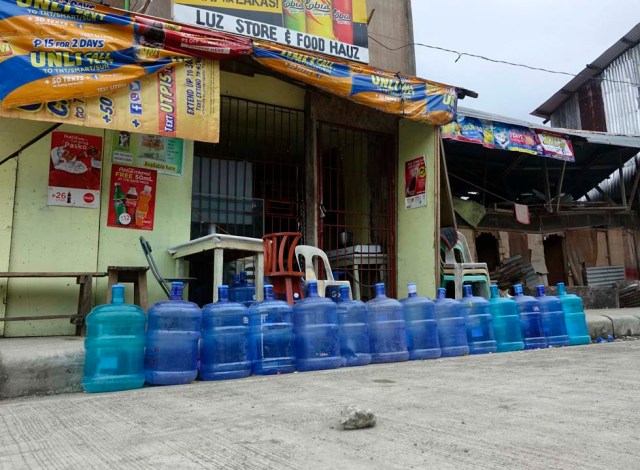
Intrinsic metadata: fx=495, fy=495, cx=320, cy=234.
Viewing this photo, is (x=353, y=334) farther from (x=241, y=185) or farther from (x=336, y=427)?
(x=241, y=185)

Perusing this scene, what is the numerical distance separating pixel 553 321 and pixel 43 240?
5.56m

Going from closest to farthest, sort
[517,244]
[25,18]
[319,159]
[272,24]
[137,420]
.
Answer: [137,420], [25,18], [272,24], [319,159], [517,244]

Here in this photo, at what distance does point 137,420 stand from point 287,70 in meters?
3.90

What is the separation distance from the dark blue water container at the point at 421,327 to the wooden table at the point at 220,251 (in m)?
1.43

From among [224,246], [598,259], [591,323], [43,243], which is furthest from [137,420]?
[598,259]

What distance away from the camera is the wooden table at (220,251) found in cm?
453

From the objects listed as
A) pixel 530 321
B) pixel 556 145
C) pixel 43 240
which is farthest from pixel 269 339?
pixel 556 145

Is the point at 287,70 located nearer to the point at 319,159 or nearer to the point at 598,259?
the point at 319,159

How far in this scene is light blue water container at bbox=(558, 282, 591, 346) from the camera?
19.6ft

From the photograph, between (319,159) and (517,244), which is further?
(517,244)

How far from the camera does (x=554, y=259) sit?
12.2 metres

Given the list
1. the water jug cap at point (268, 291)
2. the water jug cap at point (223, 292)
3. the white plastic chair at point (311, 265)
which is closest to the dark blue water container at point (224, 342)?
the water jug cap at point (223, 292)

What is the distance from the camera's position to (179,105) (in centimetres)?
469

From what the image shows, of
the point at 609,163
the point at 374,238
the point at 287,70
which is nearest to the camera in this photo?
the point at 287,70
